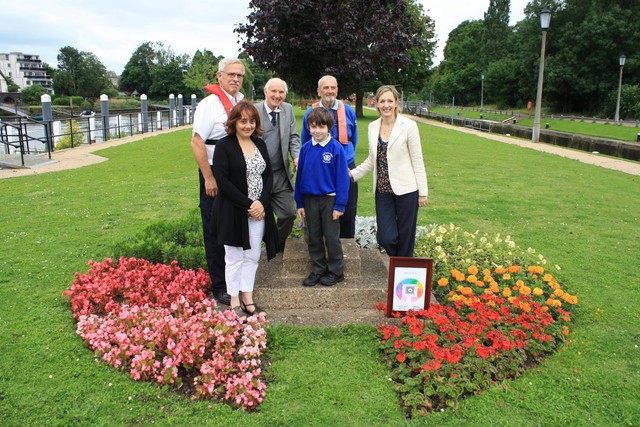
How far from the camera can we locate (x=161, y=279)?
4.82 metres

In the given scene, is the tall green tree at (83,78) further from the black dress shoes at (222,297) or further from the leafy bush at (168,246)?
the black dress shoes at (222,297)

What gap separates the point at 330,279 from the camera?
4.64 meters

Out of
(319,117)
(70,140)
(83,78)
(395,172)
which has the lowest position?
(70,140)

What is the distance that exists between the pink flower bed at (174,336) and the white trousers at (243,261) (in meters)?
0.26

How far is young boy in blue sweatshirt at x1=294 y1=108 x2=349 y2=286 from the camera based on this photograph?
169 inches

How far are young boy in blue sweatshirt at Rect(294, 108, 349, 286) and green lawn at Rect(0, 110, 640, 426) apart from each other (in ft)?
2.53

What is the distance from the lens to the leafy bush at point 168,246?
17.0 feet

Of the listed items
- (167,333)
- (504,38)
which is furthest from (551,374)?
(504,38)

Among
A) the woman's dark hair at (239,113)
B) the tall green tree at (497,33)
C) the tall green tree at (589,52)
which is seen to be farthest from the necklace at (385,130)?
the tall green tree at (497,33)

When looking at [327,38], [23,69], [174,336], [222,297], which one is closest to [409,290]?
[222,297]

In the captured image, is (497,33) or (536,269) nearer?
(536,269)

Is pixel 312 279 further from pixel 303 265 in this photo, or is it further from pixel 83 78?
pixel 83 78

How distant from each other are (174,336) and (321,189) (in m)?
1.67

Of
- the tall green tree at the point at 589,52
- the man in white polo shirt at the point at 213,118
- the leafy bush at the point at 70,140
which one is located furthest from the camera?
the tall green tree at the point at 589,52
